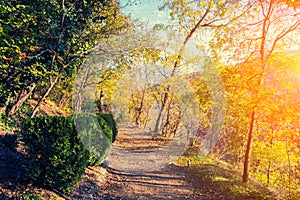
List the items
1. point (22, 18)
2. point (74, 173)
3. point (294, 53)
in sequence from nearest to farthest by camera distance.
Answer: point (74, 173), point (22, 18), point (294, 53)

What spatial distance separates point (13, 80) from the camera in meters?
5.93

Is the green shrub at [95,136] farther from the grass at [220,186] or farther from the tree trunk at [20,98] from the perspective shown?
the grass at [220,186]

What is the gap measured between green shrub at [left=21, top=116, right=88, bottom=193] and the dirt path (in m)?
1.43

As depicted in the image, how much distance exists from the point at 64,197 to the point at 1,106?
322 cm

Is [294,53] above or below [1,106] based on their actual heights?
above

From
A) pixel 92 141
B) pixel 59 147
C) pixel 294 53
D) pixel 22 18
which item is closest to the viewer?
pixel 59 147

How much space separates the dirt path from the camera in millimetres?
6168

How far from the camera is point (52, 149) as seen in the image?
14.6ft

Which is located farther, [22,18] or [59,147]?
[22,18]

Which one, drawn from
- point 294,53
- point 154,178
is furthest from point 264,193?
point 294,53

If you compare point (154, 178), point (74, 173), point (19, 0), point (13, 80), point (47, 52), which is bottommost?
point (154, 178)

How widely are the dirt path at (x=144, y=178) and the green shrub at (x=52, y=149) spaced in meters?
1.43

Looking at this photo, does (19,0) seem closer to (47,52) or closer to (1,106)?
(47,52)

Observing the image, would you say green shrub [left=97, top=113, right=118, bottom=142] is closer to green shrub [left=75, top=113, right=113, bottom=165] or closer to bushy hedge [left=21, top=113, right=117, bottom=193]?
green shrub [left=75, top=113, right=113, bottom=165]
